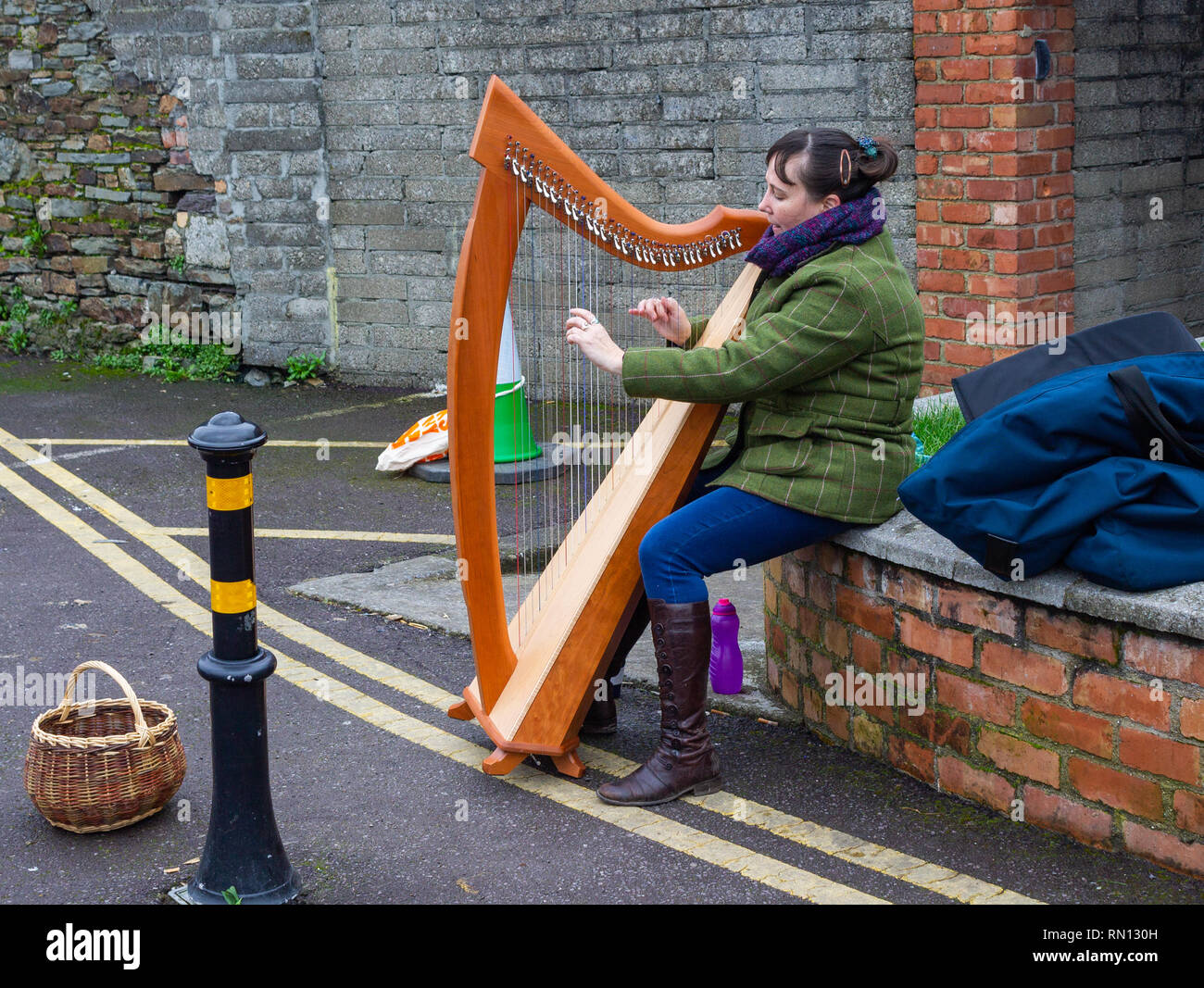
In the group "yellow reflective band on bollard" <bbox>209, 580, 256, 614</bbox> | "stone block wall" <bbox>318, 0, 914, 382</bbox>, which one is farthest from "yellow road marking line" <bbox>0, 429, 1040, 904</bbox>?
"stone block wall" <bbox>318, 0, 914, 382</bbox>

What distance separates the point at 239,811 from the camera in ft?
11.0

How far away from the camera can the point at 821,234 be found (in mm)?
3760

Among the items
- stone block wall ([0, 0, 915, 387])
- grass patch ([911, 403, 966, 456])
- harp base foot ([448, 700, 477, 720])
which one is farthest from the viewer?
stone block wall ([0, 0, 915, 387])

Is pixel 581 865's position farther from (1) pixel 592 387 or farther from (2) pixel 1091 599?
(1) pixel 592 387

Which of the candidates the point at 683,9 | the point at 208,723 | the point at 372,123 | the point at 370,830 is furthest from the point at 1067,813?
the point at 372,123

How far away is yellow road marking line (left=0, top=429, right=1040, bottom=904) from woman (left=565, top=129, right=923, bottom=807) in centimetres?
20

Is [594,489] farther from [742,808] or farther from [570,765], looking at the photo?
[742,808]

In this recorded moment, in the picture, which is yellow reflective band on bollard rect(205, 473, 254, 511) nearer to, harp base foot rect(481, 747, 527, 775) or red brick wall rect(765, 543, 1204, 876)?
harp base foot rect(481, 747, 527, 775)

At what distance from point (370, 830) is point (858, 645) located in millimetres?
1416

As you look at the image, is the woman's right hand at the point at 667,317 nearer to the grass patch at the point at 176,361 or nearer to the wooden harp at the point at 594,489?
the wooden harp at the point at 594,489

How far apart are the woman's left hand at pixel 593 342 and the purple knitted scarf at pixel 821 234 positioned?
0.47 m

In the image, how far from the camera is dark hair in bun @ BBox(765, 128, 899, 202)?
3.76 m

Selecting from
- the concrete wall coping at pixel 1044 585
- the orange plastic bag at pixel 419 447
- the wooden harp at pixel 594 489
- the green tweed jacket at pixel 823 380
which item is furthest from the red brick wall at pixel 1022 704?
the orange plastic bag at pixel 419 447

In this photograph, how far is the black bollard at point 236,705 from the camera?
3.24 meters
